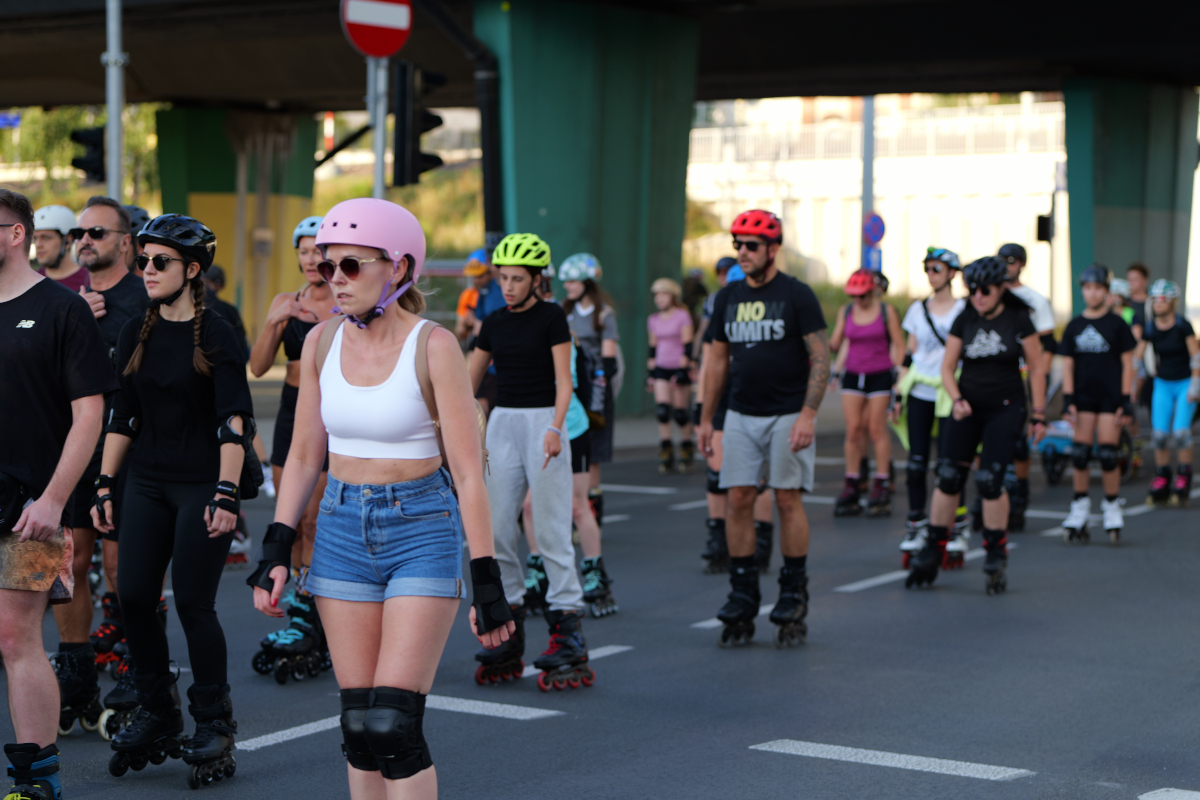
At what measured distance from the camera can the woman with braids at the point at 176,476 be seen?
5.12 metres

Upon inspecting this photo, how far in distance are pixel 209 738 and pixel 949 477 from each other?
17.4ft

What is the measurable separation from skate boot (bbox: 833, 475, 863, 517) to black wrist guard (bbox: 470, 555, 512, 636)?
8.99 m

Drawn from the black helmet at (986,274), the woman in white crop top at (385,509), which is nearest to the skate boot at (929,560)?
the black helmet at (986,274)

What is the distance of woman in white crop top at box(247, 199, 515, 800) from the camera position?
3.81m

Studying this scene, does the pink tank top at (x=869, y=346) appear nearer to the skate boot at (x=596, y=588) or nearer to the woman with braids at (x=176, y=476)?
the skate boot at (x=596, y=588)

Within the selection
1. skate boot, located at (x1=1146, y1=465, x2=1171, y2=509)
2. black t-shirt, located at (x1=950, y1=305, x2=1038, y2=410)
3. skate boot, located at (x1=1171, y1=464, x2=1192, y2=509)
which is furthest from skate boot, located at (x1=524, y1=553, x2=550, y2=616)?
skate boot, located at (x1=1171, y1=464, x2=1192, y2=509)

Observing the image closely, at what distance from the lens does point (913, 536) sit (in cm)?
989

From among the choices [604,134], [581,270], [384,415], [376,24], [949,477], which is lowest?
[949,477]

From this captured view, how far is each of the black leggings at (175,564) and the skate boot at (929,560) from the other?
5034 mm

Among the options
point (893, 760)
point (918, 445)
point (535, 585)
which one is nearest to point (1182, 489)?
point (918, 445)

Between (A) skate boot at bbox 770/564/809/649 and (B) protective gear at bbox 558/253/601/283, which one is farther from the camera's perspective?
(B) protective gear at bbox 558/253/601/283

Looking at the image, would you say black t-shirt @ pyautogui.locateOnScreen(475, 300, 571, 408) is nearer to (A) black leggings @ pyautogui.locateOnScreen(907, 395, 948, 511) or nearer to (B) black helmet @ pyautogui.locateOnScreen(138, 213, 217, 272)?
(B) black helmet @ pyautogui.locateOnScreen(138, 213, 217, 272)

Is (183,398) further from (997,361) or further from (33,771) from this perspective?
(997,361)

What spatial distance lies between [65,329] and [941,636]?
15.8 feet
